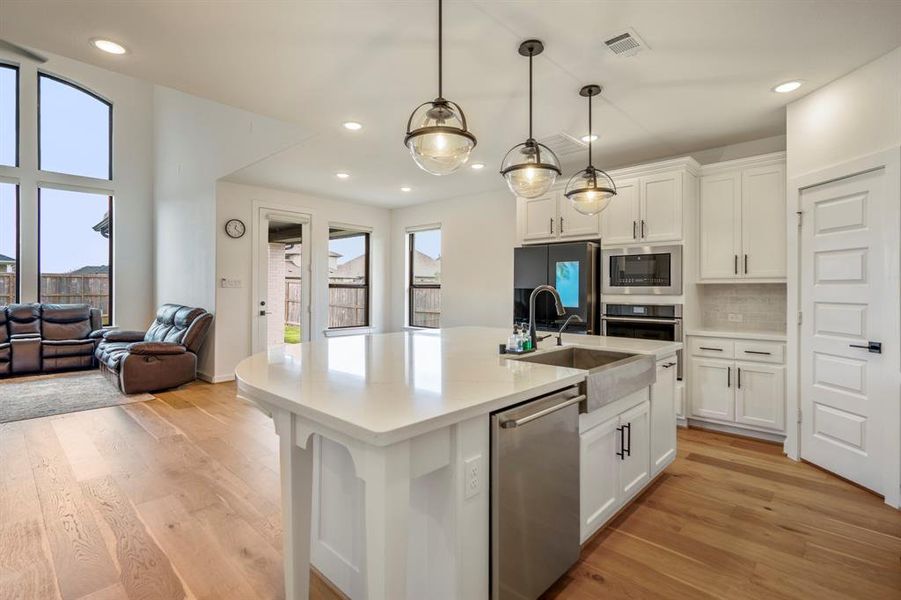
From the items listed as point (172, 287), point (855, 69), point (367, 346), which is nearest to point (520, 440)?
point (367, 346)

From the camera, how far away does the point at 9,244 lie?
6.75m

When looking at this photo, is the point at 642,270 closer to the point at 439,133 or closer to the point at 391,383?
the point at 439,133

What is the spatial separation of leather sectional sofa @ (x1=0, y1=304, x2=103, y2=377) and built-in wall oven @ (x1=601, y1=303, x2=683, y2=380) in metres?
7.22

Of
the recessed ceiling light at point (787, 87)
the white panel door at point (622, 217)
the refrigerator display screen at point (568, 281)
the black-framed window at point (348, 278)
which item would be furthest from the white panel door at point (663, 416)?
the black-framed window at point (348, 278)

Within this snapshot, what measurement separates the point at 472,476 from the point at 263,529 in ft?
4.95

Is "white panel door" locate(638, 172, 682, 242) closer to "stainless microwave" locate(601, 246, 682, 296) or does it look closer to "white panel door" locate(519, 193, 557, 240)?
"stainless microwave" locate(601, 246, 682, 296)

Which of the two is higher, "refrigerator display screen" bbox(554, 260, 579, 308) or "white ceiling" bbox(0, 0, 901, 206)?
"white ceiling" bbox(0, 0, 901, 206)

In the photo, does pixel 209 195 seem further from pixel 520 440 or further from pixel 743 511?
pixel 743 511

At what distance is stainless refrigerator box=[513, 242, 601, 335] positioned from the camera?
420 centimetres

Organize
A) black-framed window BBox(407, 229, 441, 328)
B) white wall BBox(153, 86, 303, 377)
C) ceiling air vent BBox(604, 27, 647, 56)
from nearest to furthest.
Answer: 1. ceiling air vent BBox(604, 27, 647, 56)
2. white wall BBox(153, 86, 303, 377)
3. black-framed window BBox(407, 229, 441, 328)

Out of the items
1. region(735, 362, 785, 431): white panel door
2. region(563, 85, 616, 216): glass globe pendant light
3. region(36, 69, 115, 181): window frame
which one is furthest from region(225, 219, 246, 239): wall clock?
region(735, 362, 785, 431): white panel door

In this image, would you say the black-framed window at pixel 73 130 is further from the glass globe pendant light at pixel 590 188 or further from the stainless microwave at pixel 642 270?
the stainless microwave at pixel 642 270

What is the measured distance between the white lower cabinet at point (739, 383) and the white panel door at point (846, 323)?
32 cm

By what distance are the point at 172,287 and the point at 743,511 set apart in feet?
25.0
